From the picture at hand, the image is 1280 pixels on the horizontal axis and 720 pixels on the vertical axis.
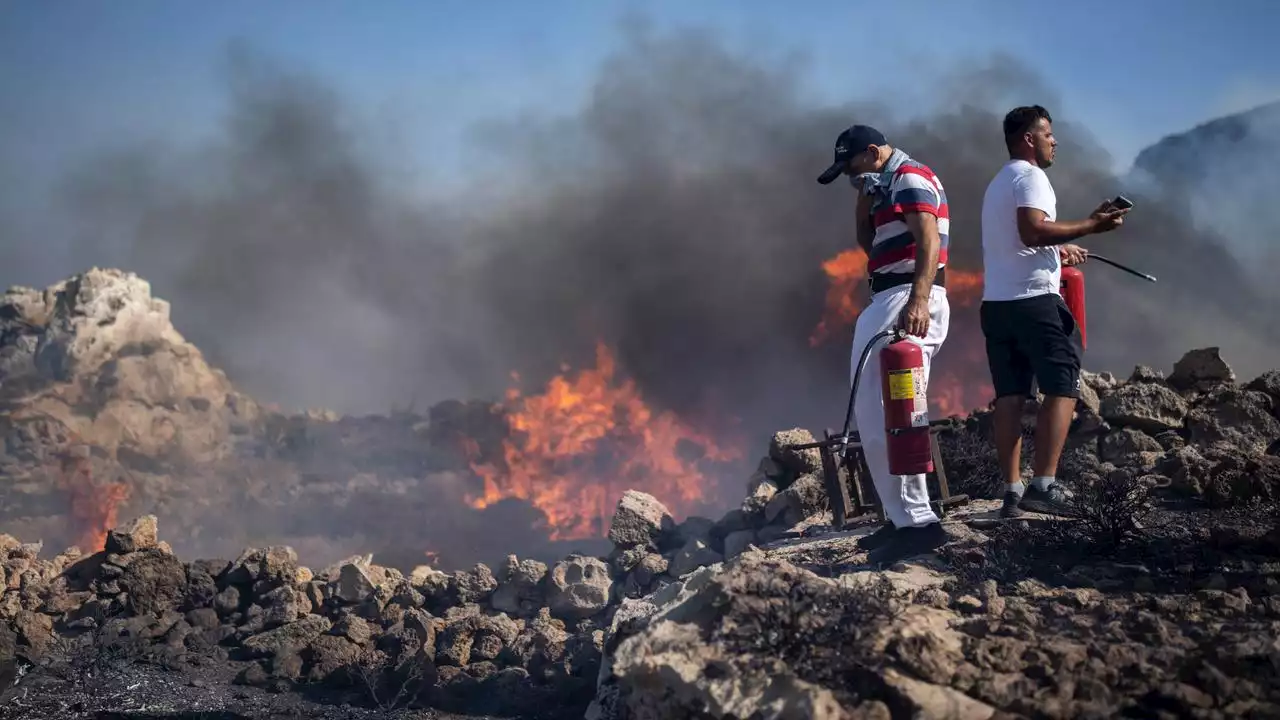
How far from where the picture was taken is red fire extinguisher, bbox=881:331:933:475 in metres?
4.49

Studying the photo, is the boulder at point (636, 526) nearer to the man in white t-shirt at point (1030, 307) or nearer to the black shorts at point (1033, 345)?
the man in white t-shirt at point (1030, 307)

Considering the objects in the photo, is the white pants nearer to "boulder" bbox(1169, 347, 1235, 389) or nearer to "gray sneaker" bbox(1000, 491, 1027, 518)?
"gray sneaker" bbox(1000, 491, 1027, 518)

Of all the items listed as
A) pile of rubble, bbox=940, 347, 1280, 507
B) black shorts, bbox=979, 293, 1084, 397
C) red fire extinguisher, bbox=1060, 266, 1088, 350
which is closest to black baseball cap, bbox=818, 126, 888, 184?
black shorts, bbox=979, 293, 1084, 397

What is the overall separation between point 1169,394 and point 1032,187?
341cm

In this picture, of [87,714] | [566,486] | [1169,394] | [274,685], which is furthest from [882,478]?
[566,486]

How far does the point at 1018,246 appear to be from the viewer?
500 centimetres

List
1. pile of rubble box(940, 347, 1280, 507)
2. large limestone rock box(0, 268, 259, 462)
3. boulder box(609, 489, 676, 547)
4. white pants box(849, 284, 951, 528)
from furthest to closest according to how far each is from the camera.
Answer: large limestone rock box(0, 268, 259, 462) → boulder box(609, 489, 676, 547) → pile of rubble box(940, 347, 1280, 507) → white pants box(849, 284, 951, 528)

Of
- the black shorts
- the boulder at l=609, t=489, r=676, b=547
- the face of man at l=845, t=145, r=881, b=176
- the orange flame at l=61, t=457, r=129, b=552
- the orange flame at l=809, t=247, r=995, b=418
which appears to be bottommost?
the boulder at l=609, t=489, r=676, b=547

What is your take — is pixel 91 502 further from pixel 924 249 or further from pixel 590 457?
pixel 924 249

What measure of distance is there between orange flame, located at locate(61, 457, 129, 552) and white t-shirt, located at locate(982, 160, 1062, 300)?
54.1 ft

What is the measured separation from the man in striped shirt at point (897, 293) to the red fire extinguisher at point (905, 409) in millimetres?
106

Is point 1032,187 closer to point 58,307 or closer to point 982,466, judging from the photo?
point 982,466

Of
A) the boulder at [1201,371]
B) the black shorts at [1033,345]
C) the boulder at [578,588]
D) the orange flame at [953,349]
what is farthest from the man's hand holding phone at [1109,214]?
the orange flame at [953,349]

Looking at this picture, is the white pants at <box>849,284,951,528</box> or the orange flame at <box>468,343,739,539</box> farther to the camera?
the orange flame at <box>468,343,739,539</box>
